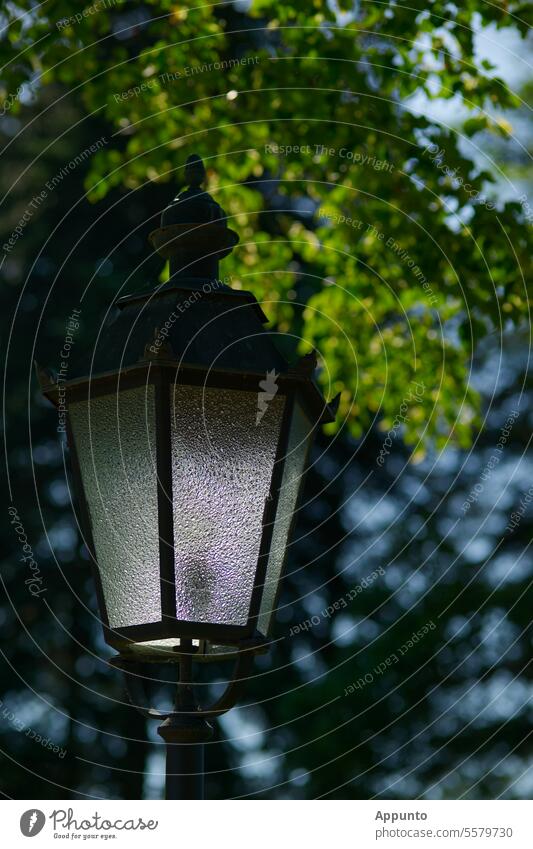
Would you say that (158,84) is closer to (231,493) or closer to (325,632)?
(231,493)

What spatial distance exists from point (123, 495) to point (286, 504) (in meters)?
0.50

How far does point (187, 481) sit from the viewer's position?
11.9 feet

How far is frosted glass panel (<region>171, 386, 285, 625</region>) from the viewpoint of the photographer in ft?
11.7

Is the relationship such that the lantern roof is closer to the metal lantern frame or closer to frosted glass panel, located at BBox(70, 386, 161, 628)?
the metal lantern frame

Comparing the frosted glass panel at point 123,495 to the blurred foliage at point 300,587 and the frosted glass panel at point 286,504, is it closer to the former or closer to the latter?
the frosted glass panel at point 286,504

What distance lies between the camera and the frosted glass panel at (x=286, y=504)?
12.4ft

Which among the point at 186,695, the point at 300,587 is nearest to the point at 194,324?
the point at 186,695

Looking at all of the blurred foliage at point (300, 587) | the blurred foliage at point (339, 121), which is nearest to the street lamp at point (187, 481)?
the blurred foliage at point (339, 121)

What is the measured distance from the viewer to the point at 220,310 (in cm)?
388

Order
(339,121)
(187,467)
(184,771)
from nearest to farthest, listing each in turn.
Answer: (184,771), (187,467), (339,121)

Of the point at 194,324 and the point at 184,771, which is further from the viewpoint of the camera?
the point at 194,324

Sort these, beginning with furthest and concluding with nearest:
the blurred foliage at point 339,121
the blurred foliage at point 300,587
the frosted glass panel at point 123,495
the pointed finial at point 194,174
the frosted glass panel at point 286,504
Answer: the blurred foliage at point 300,587 < the blurred foliage at point 339,121 < the pointed finial at point 194,174 < the frosted glass panel at point 286,504 < the frosted glass panel at point 123,495

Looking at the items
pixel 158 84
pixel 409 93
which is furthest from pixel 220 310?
pixel 158 84

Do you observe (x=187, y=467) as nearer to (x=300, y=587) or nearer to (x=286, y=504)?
(x=286, y=504)
